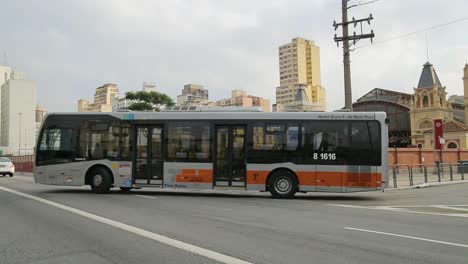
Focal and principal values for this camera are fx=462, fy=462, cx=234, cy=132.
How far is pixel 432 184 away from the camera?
23.5m

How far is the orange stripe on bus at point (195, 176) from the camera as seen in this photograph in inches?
645

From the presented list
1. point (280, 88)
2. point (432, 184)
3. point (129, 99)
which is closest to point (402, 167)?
point (432, 184)

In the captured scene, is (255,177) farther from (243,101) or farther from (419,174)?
(243,101)

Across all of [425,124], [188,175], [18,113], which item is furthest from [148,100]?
[18,113]

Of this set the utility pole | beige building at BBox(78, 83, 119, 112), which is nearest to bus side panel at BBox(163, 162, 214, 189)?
the utility pole

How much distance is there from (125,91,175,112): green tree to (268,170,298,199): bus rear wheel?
28048 mm

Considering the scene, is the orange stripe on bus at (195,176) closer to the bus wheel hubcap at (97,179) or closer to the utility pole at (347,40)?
the bus wheel hubcap at (97,179)

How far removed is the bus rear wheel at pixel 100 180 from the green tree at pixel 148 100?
25390 mm

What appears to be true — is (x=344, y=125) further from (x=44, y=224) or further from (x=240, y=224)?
(x=44, y=224)

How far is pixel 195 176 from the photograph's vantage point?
16.5 metres

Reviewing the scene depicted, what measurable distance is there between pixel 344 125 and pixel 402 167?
919 centimetres

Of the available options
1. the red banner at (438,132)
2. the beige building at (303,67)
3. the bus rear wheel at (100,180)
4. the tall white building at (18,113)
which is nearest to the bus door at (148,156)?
the bus rear wheel at (100,180)

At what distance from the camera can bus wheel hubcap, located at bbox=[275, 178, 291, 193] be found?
16094 mm

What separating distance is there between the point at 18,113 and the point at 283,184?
11472cm
